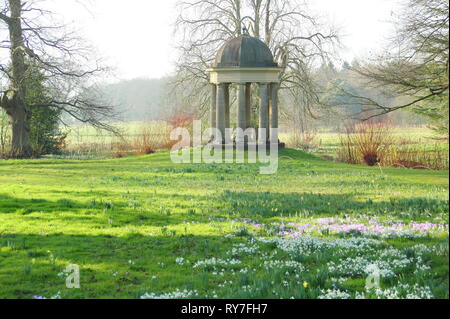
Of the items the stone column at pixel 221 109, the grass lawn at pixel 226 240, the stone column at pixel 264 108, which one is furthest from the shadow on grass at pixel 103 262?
the stone column at pixel 264 108

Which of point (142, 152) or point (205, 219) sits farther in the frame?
point (142, 152)

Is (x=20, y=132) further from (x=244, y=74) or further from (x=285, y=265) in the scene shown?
(x=285, y=265)

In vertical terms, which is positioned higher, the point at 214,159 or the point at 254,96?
the point at 254,96

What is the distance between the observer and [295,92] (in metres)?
36.9

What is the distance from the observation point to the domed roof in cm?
2944

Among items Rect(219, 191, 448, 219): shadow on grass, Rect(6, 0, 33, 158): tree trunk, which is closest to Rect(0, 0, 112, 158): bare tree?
Rect(6, 0, 33, 158): tree trunk

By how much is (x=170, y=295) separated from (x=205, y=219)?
16.4 feet

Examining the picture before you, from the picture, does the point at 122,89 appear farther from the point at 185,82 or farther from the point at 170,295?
the point at 170,295

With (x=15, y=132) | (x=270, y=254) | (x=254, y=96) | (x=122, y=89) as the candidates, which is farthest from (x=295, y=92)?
(x=122, y=89)

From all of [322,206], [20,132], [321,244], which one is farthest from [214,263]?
[20,132]

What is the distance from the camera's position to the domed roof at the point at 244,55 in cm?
2944

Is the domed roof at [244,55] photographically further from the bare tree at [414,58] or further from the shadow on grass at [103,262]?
the shadow on grass at [103,262]

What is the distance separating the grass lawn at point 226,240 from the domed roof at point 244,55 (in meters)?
14.0

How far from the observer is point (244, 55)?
2945 centimetres
